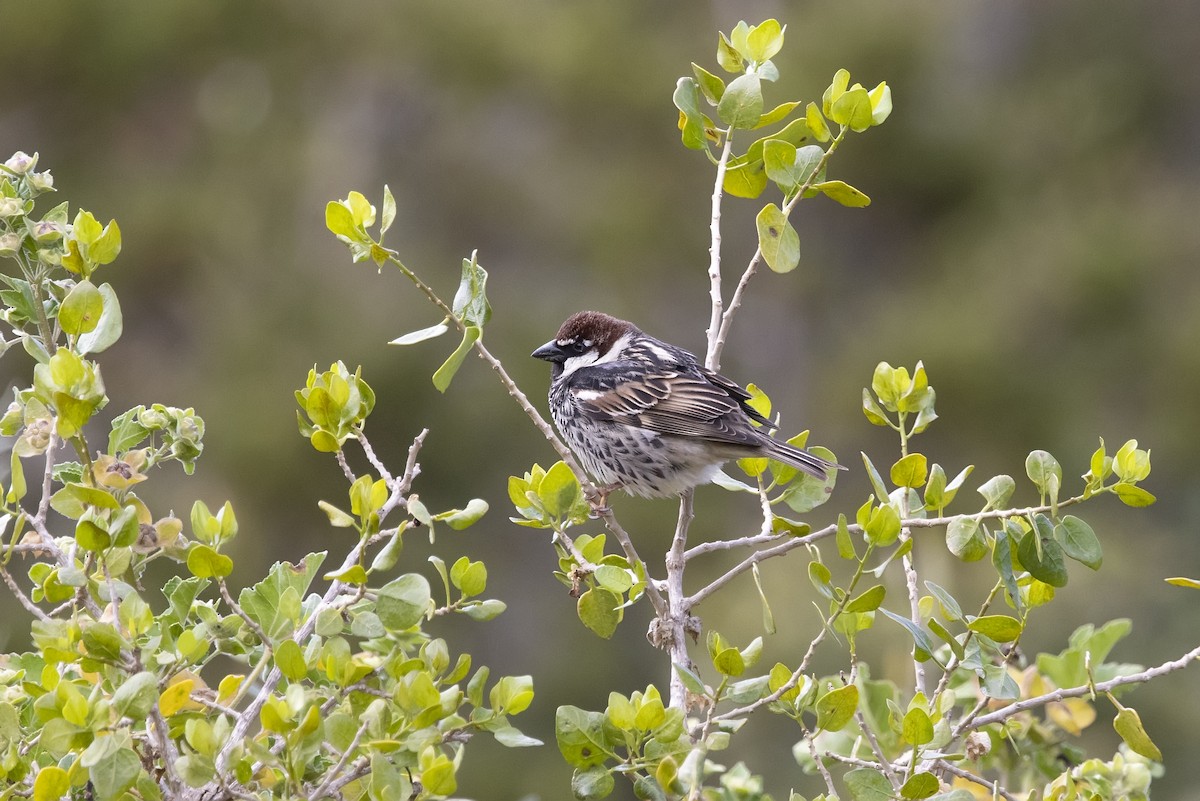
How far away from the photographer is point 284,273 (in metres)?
15.3

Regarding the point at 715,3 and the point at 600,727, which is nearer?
the point at 600,727

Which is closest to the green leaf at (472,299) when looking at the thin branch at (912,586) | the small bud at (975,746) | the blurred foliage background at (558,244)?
the thin branch at (912,586)

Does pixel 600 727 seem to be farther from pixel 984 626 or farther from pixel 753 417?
pixel 753 417

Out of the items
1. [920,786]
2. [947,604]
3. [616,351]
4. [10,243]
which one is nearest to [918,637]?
[947,604]

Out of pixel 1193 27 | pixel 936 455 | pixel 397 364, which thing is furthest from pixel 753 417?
pixel 1193 27

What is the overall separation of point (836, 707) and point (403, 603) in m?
0.66

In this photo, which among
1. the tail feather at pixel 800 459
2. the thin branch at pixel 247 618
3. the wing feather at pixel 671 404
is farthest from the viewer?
the wing feather at pixel 671 404

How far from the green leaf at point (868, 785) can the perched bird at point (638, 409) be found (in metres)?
1.75

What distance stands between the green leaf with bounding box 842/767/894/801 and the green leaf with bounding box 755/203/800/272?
0.90 m

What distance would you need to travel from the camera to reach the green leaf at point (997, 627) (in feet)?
6.28

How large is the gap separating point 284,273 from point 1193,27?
47.5ft

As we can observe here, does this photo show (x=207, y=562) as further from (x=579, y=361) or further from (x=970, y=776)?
(x=579, y=361)

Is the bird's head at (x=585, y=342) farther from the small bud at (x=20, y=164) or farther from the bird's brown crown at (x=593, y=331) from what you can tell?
the small bud at (x=20, y=164)

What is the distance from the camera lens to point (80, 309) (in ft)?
5.93
